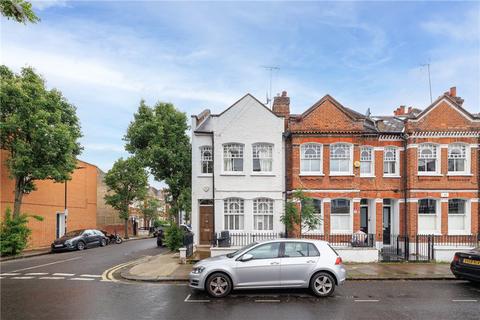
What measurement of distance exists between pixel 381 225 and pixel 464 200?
183 inches

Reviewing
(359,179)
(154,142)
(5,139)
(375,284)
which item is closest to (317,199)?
(359,179)

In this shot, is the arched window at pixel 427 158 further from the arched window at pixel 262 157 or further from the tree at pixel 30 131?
the tree at pixel 30 131

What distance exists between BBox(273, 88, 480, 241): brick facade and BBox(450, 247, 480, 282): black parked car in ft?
25.6

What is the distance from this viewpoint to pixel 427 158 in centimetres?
2059

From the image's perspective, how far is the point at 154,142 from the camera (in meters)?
28.5

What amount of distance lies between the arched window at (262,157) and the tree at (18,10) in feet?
51.0

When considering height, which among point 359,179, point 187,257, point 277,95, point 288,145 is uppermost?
point 277,95

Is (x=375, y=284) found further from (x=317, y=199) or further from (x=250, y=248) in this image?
(x=317, y=199)

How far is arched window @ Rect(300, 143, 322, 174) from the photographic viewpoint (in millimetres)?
20750

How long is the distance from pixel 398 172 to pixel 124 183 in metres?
27.9

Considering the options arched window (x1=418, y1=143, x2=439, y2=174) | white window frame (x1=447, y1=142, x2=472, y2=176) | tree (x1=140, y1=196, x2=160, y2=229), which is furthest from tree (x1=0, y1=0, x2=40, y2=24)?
tree (x1=140, y1=196, x2=160, y2=229)

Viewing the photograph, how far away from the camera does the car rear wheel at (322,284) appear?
1033 centimetres

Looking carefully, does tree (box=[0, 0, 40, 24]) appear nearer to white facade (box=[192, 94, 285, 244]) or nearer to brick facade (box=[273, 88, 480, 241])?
white facade (box=[192, 94, 285, 244])

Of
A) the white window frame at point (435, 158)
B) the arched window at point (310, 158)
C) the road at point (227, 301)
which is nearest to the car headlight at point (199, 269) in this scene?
the road at point (227, 301)
